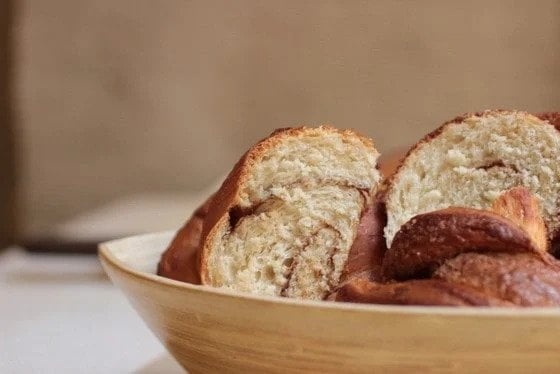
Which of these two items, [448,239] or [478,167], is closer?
[448,239]

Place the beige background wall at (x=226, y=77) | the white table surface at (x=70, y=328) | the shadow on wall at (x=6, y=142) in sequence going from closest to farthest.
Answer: the white table surface at (x=70, y=328), the beige background wall at (x=226, y=77), the shadow on wall at (x=6, y=142)

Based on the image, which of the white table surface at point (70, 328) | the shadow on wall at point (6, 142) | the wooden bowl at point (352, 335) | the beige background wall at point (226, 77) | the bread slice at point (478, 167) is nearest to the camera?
the wooden bowl at point (352, 335)

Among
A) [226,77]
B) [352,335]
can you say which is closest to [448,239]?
[352,335]

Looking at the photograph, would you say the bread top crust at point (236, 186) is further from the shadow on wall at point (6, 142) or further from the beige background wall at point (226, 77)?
the shadow on wall at point (6, 142)

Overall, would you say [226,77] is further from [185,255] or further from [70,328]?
[185,255]

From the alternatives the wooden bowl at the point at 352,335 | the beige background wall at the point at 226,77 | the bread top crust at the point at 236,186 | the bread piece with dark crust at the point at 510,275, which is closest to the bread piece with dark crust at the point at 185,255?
the bread top crust at the point at 236,186

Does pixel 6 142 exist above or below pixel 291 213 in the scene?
below

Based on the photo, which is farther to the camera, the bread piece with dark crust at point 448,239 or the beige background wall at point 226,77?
the beige background wall at point 226,77

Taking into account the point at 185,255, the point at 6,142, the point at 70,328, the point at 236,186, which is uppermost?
the point at 236,186
